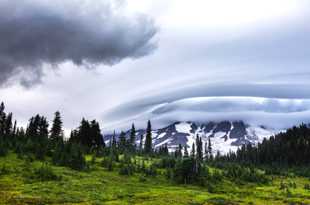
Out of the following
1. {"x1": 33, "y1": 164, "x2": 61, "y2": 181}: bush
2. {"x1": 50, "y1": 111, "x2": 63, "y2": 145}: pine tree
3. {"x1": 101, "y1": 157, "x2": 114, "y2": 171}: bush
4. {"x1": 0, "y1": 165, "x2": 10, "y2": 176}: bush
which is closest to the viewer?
{"x1": 33, "y1": 164, "x2": 61, "y2": 181}: bush

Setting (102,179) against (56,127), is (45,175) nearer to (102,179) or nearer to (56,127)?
(102,179)

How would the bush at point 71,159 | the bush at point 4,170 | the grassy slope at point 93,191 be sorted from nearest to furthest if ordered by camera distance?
the grassy slope at point 93,191, the bush at point 4,170, the bush at point 71,159

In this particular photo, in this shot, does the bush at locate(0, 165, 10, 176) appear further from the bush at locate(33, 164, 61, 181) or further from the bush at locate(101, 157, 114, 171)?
the bush at locate(101, 157, 114, 171)

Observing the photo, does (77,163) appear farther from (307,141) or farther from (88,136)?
(307,141)

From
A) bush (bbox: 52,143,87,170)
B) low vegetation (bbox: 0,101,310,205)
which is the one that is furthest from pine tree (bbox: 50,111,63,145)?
bush (bbox: 52,143,87,170)

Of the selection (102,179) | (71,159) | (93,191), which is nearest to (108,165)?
(71,159)

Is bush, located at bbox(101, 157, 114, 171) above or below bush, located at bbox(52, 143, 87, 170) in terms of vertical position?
below

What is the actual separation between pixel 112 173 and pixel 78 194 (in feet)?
103

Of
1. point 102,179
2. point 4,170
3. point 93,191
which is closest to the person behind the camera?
point 93,191

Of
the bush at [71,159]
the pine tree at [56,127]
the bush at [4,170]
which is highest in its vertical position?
the pine tree at [56,127]

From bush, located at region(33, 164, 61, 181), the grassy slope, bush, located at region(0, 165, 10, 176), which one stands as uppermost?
bush, located at region(0, 165, 10, 176)

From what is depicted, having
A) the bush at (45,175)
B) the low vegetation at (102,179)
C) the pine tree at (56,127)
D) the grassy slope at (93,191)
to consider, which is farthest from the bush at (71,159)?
the pine tree at (56,127)

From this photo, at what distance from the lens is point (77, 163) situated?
88.1 metres

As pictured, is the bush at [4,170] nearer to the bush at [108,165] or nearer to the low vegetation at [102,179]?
the low vegetation at [102,179]
